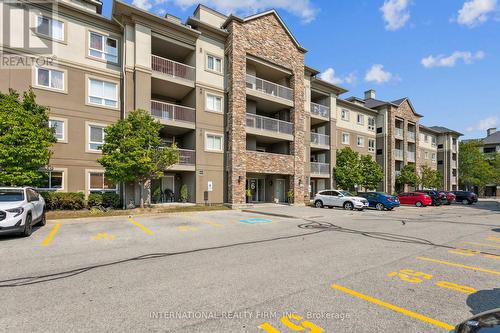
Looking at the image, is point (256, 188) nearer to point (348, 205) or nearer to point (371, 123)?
point (348, 205)

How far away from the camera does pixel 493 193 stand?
6550 cm

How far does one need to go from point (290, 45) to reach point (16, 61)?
2151cm

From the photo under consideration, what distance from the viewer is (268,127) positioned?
24906 millimetres

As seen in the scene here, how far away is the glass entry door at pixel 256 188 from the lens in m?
26.2

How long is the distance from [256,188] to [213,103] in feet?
30.0

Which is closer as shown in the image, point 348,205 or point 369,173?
point 348,205

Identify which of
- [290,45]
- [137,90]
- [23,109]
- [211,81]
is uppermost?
[290,45]

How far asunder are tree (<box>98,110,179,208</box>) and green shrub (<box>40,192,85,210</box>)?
2440 millimetres

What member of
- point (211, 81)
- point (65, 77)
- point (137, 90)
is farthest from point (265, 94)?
point (65, 77)

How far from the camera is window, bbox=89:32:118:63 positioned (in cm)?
1942

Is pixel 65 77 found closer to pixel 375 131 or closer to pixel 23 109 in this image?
pixel 23 109

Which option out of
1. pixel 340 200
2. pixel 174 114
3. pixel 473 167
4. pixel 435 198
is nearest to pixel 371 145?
pixel 435 198

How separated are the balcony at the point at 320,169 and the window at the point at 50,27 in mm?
24247

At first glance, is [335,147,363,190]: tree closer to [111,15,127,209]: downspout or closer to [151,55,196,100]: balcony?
[151,55,196,100]: balcony
